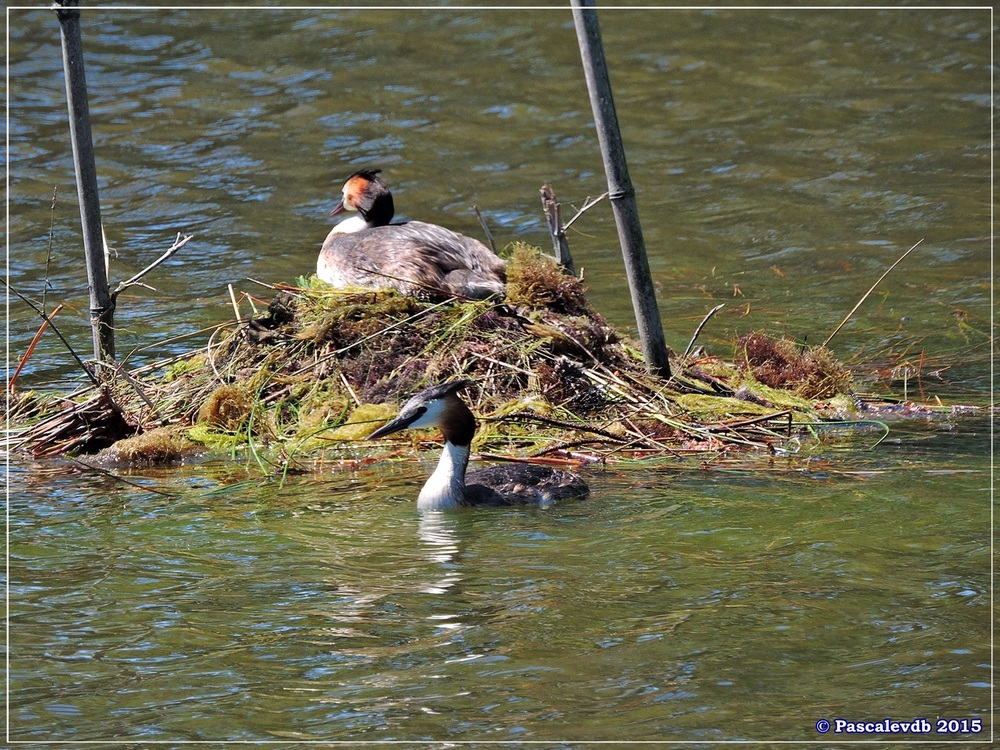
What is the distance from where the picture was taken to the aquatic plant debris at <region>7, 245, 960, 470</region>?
8.73 metres

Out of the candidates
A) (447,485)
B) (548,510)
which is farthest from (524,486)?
(447,485)

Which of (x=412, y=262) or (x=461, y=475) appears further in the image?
(x=412, y=262)

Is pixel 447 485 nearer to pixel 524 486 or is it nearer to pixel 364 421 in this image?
pixel 524 486

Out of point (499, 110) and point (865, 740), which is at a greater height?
point (499, 110)

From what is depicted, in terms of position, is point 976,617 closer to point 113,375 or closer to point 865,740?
point 865,740

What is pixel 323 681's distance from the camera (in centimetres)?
533

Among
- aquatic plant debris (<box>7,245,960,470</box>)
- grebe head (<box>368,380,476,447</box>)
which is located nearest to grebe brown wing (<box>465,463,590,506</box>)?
grebe head (<box>368,380,476,447</box>)

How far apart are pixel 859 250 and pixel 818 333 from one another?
2821 millimetres

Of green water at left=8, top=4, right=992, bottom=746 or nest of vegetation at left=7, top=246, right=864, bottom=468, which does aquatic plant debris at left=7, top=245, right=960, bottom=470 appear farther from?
green water at left=8, top=4, right=992, bottom=746

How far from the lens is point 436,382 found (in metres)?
9.06

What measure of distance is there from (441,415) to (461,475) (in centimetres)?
39

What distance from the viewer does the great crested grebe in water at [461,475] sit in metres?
7.62

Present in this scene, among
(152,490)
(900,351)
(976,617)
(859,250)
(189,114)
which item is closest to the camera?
(976,617)

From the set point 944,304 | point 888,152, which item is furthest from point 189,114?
point 944,304
